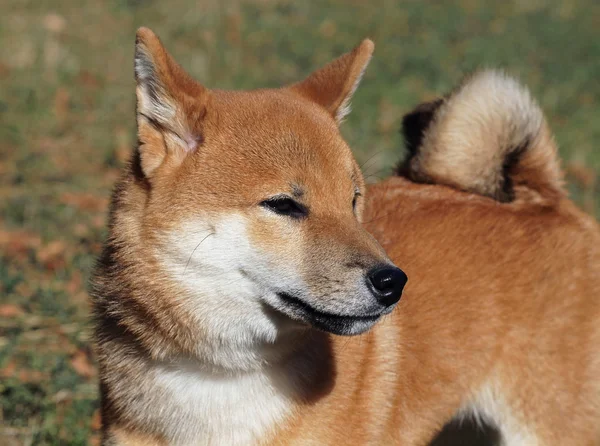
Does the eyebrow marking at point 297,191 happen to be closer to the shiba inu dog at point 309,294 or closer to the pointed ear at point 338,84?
the shiba inu dog at point 309,294

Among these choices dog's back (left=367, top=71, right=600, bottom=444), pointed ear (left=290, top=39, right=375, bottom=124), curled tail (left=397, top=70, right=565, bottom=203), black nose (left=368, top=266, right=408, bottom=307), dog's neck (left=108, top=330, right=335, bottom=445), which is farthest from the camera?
curled tail (left=397, top=70, right=565, bottom=203)

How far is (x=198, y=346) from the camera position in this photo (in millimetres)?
3340

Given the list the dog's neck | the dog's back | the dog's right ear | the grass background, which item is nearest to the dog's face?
the dog's neck

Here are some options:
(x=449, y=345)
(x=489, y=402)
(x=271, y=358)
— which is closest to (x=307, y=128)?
(x=271, y=358)

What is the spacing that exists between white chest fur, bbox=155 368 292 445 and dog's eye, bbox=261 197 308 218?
0.69 meters

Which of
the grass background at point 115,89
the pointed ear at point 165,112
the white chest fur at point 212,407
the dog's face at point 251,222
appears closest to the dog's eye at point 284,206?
the dog's face at point 251,222

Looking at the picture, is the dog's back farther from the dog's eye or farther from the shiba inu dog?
the dog's eye

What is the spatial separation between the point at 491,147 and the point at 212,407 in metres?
2.22

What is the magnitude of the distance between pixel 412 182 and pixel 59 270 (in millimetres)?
2699

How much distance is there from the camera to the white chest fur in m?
3.48

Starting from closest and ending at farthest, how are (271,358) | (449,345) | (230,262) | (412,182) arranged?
1. (230,262)
2. (271,358)
3. (449,345)
4. (412,182)

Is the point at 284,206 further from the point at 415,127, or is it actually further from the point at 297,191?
the point at 415,127

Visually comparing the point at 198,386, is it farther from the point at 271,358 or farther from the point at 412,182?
the point at 412,182

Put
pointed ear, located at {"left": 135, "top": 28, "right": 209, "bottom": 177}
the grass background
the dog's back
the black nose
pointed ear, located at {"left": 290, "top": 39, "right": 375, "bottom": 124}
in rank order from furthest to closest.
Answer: the grass background
the dog's back
pointed ear, located at {"left": 290, "top": 39, "right": 375, "bottom": 124}
pointed ear, located at {"left": 135, "top": 28, "right": 209, "bottom": 177}
the black nose
